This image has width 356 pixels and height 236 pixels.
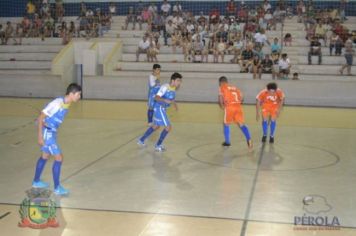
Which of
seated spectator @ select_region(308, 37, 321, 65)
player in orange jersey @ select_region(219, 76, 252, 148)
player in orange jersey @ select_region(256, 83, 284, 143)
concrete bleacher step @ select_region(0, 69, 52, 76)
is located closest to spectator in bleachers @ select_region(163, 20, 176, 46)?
concrete bleacher step @ select_region(0, 69, 52, 76)

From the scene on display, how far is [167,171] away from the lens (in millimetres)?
8922

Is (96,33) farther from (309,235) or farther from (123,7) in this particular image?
(309,235)

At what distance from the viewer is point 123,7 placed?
27.6m

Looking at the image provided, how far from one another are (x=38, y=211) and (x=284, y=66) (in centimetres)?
1565

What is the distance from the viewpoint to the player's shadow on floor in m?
8.13

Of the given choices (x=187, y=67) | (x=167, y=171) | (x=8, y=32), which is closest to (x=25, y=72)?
(x=8, y=32)

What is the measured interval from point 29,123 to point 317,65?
1273 centimetres

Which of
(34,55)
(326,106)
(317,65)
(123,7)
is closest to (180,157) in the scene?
(326,106)

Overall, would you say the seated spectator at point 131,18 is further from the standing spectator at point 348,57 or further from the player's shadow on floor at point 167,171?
the player's shadow on floor at point 167,171

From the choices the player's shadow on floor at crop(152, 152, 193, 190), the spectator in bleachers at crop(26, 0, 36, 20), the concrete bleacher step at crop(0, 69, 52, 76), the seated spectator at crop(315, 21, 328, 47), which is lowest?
the player's shadow on floor at crop(152, 152, 193, 190)

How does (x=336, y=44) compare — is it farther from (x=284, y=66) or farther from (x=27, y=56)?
(x=27, y=56)

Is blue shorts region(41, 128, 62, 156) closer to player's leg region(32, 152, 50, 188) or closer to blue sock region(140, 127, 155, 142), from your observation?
player's leg region(32, 152, 50, 188)

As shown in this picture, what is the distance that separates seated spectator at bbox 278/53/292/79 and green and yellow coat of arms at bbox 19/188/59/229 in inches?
580

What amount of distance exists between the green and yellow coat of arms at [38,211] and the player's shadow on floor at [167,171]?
2.01 m
